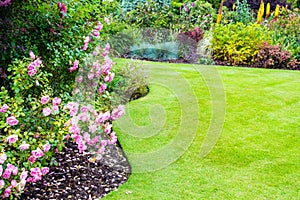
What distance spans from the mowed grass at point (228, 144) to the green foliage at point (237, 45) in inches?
79.6

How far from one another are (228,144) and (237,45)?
16.6 ft

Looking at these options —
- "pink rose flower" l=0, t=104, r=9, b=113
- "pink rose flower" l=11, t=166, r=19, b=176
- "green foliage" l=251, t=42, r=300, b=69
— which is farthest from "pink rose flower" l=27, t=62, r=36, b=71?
"green foliage" l=251, t=42, r=300, b=69

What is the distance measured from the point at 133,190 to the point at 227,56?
6.07m

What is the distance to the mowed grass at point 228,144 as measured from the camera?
3004 mm

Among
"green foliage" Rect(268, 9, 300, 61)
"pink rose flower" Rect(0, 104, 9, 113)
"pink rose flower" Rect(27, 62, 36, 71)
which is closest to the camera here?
"pink rose flower" Rect(0, 104, 9, 113)

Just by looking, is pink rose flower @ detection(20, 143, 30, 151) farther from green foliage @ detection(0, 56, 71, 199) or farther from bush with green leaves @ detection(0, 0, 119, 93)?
bush with green leaves @ detection(0, 0, 119, 93)

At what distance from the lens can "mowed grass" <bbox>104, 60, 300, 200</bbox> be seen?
3.00m

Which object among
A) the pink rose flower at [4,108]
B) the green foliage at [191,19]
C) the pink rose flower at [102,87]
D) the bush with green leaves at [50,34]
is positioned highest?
the green foliage at [191,19]

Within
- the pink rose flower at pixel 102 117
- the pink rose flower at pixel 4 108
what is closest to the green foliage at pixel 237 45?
the pink rose flower at pixel 102 117

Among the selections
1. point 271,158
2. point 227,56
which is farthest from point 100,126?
point 227,56

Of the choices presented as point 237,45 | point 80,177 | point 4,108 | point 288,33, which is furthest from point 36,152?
point 288,33

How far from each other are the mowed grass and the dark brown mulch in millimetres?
124

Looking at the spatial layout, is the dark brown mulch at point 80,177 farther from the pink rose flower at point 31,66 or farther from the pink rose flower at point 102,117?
the pink rose flower at point 31,66

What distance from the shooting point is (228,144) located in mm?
3840
